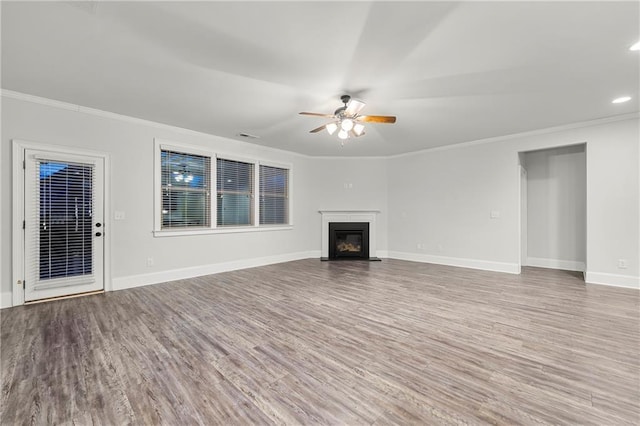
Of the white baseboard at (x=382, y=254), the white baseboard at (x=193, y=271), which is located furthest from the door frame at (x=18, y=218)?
the white baseboard at (x=382, y=254)

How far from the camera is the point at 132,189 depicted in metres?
4.31

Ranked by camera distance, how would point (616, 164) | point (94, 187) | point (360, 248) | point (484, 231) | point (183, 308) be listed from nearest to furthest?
point (183, 308)
point (94, 187)
point (616, 164)
point (484, 231)
point (360, 248)

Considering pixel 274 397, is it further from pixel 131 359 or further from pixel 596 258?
pixel 596 258

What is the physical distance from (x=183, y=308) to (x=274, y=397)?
2135mm

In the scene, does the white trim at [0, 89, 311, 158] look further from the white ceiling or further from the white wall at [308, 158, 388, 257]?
the white wall at [308, 158, 388, 257]

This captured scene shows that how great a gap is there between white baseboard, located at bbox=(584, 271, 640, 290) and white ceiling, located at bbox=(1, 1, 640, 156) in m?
2.55

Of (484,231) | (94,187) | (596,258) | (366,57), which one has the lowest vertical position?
(596,258)

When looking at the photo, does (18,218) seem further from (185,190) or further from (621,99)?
(621,99)

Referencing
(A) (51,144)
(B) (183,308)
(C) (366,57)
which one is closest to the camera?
(C) (366,57)

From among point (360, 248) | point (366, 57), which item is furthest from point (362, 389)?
point (360, 248)

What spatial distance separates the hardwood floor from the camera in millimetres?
1619

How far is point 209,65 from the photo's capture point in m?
2.73

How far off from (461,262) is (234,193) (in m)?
5.15

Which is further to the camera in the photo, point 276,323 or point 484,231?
point 484,231
